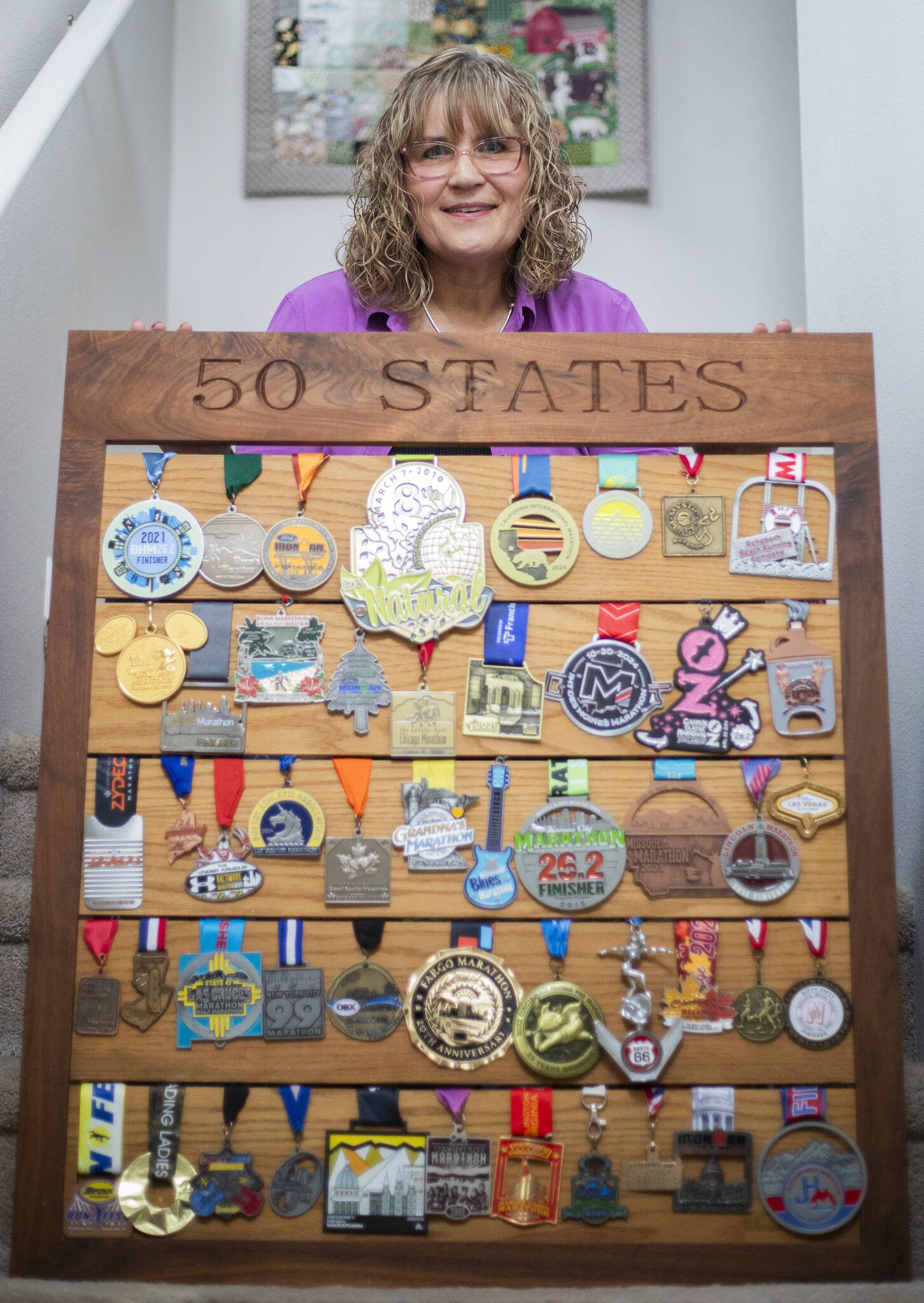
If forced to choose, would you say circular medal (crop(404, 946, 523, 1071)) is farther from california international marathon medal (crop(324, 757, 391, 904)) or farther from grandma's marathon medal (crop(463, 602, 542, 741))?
grandma's marathon medal (crop(463, 602, 542, 741))

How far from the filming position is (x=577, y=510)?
1.23 m

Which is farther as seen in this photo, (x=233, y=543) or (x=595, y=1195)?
(x=233, y=543)

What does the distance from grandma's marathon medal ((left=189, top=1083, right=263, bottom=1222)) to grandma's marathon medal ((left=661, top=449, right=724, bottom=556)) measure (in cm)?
79

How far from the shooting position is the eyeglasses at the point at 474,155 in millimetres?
1603

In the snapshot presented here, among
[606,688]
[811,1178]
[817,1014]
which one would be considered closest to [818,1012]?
[817,1014]

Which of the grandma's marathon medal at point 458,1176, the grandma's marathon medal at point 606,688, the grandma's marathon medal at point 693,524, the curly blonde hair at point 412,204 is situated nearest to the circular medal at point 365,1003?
the grandma's marathon medal at point 458,1176

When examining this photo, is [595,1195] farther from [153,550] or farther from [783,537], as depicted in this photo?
[153,550]

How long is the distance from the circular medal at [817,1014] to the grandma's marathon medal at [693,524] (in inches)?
18.8

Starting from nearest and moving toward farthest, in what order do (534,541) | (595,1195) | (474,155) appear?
1. (595,1195)
2. (534,541)
3. (474,155)

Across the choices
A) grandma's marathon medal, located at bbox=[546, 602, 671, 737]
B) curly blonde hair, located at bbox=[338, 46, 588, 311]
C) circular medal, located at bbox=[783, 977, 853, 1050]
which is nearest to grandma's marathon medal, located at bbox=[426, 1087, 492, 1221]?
circular medal, located at bbox=[783, 977, 853, 1050]

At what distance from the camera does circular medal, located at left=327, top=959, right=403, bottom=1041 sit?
1.14 m

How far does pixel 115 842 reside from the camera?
1175 millimetres

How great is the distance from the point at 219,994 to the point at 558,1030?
0.36 meters

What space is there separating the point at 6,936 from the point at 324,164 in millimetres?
1958
